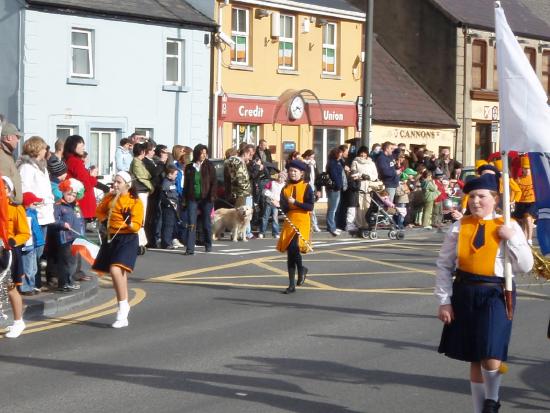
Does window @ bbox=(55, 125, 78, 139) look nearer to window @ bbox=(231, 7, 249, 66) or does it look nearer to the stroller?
window @ bbox=(231, 7, 249, 66)

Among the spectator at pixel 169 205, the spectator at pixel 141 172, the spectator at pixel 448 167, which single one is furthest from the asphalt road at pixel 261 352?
the spectator at pixel 448 167

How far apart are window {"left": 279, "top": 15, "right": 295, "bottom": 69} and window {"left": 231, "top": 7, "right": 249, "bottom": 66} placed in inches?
58.8

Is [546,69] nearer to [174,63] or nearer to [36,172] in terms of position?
[174,63]

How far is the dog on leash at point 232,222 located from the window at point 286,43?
48.2ft

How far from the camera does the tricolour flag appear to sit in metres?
13.7

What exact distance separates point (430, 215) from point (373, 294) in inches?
486

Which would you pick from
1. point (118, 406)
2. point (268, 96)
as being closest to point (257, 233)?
point (268, 96)

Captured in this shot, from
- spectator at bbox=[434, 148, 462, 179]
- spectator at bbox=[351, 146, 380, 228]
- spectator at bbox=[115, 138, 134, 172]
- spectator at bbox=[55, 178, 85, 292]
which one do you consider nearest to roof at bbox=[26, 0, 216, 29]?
spectator at bbox=[434, 148, 462, 179]

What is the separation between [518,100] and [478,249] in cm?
108

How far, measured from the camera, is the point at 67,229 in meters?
14.0

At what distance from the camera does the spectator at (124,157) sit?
20672 mm

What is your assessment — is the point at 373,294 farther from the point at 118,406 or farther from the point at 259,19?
the point at 259,19

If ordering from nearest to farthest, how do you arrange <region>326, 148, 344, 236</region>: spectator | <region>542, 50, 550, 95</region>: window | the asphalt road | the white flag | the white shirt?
the white shirt, the white flag, the asphalt road, <region>326, 148, 344, 236</region>: spectator, <region>542, 50, 550, 95</region>: window

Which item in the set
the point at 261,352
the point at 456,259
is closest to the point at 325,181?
the point at 261,352
